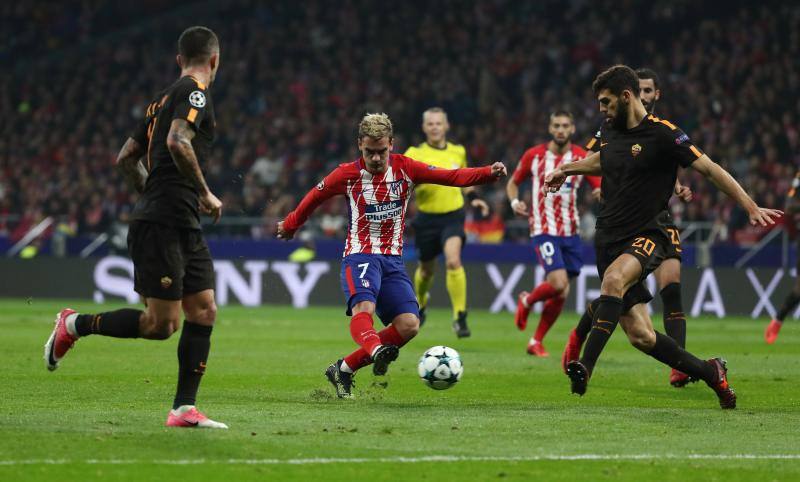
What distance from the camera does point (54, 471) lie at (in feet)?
19.2

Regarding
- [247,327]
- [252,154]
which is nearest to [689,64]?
[252,154]

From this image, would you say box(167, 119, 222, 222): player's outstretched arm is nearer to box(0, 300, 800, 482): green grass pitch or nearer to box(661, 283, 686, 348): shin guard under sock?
box(0, 300, 800, 482): green grass pitch

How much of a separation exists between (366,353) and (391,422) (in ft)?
3.68

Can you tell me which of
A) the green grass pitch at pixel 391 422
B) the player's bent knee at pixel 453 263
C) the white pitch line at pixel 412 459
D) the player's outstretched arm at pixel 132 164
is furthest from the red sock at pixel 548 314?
the white pitch line at pixel 412 459

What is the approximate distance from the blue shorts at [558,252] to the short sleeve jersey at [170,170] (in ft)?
22.6

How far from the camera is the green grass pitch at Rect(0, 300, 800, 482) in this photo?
20.1ft

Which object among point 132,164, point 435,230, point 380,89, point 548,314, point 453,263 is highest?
point 380,89

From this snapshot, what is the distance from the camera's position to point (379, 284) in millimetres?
9086

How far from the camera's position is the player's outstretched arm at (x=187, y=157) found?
6.95 m

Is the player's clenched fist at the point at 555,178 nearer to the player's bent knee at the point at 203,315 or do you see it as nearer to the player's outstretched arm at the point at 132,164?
the player's bent knee at the point at 203,315

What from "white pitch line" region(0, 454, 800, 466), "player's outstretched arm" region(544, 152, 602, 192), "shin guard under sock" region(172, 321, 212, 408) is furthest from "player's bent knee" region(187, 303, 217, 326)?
"player's outstretched arm" region(544, 152, 602, 192)

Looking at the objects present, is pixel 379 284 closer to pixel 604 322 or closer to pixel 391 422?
pixel 391 422

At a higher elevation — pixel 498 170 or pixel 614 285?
pixel 498 170

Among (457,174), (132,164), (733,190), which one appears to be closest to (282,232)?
(457,174)
